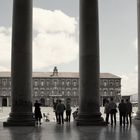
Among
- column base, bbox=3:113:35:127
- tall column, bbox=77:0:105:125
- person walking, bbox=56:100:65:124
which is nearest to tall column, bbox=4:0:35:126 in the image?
column base, bbox=3:113:35:127

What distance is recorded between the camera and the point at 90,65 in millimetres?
54875

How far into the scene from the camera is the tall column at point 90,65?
54781 mm

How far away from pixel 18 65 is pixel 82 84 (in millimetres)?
8661

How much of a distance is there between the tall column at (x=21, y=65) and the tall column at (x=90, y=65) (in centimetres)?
692

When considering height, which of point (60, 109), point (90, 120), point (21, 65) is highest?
point (21, 65)

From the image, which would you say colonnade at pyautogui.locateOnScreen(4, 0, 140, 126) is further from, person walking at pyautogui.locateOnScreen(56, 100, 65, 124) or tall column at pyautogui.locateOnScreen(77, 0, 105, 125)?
person walking at pyautogui.locateOnScreen(56, 100, 65, 124)

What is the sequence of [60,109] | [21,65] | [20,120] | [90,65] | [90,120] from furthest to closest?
[60,109]
[90,65]
[90,120]
[21,65]
[20,120]

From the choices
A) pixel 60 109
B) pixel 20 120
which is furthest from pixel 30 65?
pixel 60 109

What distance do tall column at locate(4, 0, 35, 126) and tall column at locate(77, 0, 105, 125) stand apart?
22.7 ft

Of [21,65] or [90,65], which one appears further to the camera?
[90,65]

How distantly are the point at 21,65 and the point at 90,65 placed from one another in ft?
29.1

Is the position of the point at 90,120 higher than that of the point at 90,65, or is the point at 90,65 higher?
the point at 90,65

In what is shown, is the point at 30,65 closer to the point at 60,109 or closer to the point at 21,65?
the point at 21,65

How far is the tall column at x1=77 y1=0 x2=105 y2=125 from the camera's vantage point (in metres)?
54.8
